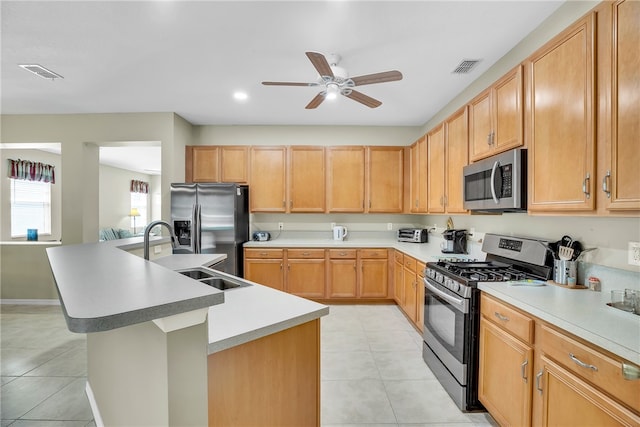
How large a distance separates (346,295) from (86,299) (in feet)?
11.6

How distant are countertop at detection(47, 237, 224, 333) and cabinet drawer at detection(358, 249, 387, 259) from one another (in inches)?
122

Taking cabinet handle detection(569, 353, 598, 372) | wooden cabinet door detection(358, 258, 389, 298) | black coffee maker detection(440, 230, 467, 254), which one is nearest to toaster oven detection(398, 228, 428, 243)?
wooden cabinet door detection(358, 258, 389, 298)

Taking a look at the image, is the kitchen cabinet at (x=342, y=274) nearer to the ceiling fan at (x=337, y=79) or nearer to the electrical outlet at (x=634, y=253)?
the ceiling fan at (x=337, y=79)

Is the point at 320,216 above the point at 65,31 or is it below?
below

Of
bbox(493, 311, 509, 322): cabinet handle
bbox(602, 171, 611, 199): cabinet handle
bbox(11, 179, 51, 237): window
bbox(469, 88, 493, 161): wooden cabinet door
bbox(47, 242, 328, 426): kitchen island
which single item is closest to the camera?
bbox(47, 242, 328, 426): kitchen island

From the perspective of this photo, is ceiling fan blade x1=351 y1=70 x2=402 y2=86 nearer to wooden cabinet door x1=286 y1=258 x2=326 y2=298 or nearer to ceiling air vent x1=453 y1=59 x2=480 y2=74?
ceiling air vent x1=453 y1=59 x2=480 y2=74

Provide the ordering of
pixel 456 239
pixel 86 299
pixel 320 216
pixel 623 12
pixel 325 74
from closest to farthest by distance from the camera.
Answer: pixel 86 299 → pixel 623 12 → pixel 325 74 → pixel 456 239 → pixel 320 216

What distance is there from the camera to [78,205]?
13.1 feet

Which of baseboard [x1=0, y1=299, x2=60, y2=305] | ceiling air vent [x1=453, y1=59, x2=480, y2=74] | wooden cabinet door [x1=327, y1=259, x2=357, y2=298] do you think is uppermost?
ceiling air vent [x1=453, y1=59, x2=480, y2=74]

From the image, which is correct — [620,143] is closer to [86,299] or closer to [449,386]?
[449,386]

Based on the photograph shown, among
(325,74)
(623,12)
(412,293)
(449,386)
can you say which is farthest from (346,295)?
(623,12)

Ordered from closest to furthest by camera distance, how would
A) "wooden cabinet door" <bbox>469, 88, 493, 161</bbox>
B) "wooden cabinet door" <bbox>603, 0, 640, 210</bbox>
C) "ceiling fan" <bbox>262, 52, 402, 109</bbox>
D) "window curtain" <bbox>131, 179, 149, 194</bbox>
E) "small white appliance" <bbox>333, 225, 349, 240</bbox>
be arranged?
"wooden cabinet door" <bbox>603, 0, 640, 210</bbox>, "ceiling fan" <bbox>262, 52, 402, 109</bbox>, "wooden cabinet door" <bbox>469, 88, 493, 161</bbox>, "small white appliance" <bbox>333, 225, 349, 240</bbox>, "window curtain" <bbox>131, 179, 149, 194</bbox>

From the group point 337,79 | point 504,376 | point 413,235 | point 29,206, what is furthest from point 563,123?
point 29,206

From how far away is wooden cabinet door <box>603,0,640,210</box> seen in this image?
123cm
